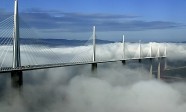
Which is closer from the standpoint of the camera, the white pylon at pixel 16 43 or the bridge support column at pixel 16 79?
the white pylon at pixel 16 43

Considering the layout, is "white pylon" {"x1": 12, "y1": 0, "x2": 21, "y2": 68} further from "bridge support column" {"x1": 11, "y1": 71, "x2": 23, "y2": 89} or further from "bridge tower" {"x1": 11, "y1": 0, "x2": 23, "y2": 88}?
"bridge support column" {"x1": 11, "y1": 71, "x2": 23, "y2": 89}

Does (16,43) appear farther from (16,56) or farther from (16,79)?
(16,79)

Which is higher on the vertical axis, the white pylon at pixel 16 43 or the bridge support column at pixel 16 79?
the white pylon at pixel 16 43

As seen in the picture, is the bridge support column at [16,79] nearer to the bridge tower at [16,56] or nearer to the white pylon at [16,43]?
the bridge tower at [16,56]

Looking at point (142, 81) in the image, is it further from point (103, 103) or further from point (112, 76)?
point (103, 103)

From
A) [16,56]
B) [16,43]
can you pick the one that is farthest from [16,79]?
[16,43]

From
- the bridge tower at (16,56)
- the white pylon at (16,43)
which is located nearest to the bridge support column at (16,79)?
the bridge tower at (16,56)

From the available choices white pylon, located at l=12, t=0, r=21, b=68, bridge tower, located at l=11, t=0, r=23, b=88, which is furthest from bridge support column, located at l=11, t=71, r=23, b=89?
white pylon, located at l=12, t=0, r=21, b=68

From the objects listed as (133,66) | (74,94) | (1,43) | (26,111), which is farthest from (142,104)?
(1,43)
